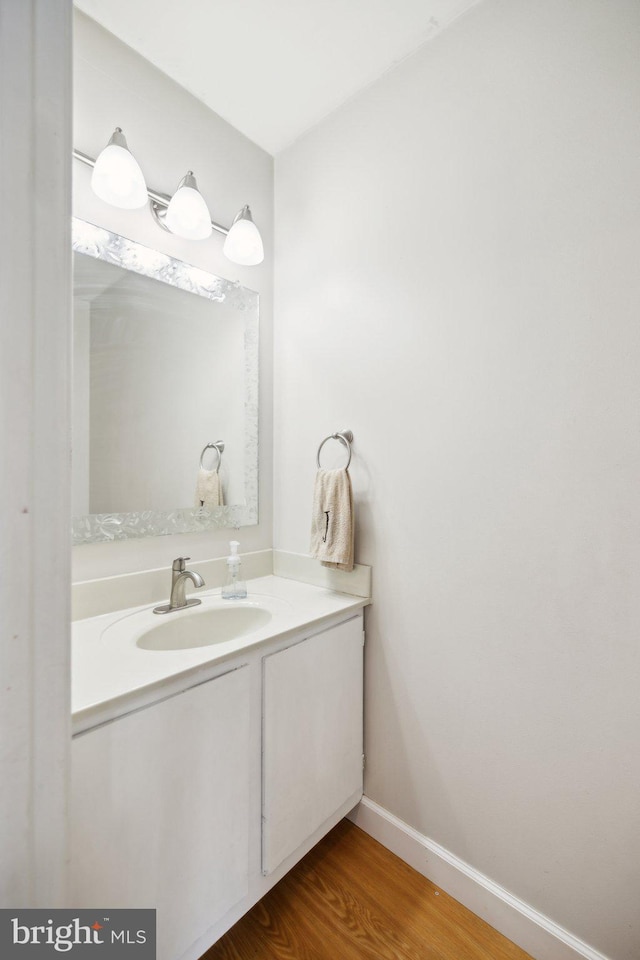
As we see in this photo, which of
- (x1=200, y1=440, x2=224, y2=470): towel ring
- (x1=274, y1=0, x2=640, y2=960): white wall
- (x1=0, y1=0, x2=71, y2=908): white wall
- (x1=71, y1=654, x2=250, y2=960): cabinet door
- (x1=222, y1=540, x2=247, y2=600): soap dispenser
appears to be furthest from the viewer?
(x1=200, y1=440, x2=224, y2=470): towel ring

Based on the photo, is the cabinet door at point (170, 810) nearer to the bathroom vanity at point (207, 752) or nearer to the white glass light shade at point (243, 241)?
the bathroom vanity at point (207, 752)

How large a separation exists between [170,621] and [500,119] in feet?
5.44

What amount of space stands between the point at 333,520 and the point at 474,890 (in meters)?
1.10

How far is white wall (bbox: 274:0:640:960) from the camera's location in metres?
1.00

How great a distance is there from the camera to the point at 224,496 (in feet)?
5.34

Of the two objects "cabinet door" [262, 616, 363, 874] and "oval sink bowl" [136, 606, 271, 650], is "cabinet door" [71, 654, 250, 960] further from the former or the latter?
"oval sink bowl" [136, 606, 271, 650]

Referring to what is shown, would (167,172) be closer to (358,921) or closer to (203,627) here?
(203,627)

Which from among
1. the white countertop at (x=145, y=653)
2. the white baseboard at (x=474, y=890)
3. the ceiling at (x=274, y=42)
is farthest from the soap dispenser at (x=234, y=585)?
the ceiling at (x=274, y=42)

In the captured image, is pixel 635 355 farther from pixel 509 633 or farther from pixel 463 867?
pixel 463 867

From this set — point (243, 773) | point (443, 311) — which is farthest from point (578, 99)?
point (243, 773)

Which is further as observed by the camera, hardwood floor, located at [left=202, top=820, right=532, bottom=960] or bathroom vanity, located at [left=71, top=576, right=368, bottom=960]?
hardwood floor, located at [left=202, top=820, right=532, bottom=960]

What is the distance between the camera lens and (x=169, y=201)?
4.65ft

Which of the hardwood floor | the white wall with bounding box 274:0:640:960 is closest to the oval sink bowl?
the white wall with bounding box 274:0:640:960

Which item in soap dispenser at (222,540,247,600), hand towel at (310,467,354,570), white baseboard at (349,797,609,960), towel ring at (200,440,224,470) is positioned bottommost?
white baseboard at (349,797,609,960)
